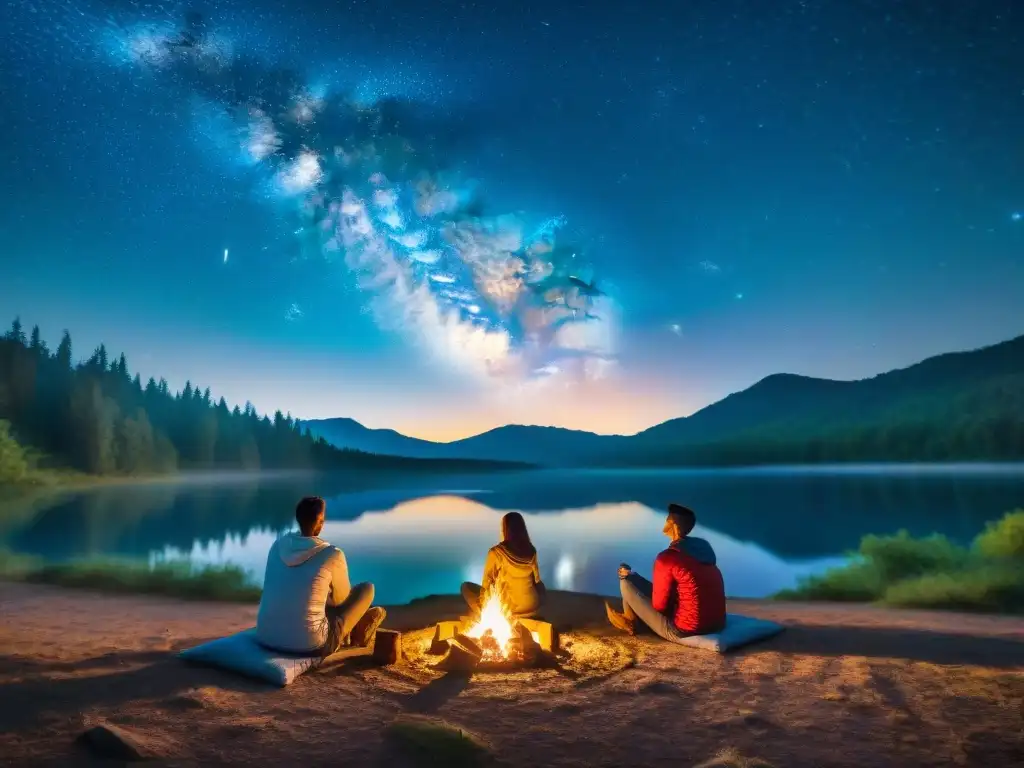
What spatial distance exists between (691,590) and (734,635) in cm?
86

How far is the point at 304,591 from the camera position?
656cm

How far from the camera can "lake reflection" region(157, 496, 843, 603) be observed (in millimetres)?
22625

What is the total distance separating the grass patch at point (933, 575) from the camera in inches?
499

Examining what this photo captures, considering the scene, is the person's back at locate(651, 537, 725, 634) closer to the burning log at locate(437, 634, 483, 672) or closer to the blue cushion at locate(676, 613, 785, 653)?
the blue cushion at locate(676, 613, 785, 653)

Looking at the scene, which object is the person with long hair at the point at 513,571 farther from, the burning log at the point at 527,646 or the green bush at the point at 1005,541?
the green bush at the point at 1005,541

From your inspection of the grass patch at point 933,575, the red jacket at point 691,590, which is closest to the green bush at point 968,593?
the grass patch at point 933,575

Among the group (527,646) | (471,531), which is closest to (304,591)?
(527,646)

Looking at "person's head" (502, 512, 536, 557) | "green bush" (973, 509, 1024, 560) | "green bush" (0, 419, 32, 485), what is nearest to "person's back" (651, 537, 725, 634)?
"person's head" (502, 512, 536, 557)

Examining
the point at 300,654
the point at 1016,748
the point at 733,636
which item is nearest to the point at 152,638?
the point at 300,654

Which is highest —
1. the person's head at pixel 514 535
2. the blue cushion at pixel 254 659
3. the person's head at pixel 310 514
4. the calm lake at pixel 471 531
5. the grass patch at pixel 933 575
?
the person's head at pixel 310 514

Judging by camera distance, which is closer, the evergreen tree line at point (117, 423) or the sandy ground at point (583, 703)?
the sandy ground at point (583, 703)

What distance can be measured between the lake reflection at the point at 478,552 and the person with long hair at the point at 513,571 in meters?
11.6

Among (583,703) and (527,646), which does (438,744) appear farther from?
(527,646)

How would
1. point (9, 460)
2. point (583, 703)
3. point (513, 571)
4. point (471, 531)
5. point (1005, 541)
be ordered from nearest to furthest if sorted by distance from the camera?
1. point (583, 703)
2. point (513, 571)
3. point (1005, 541)
4. point (471, 531)
5. point (9, 460)
